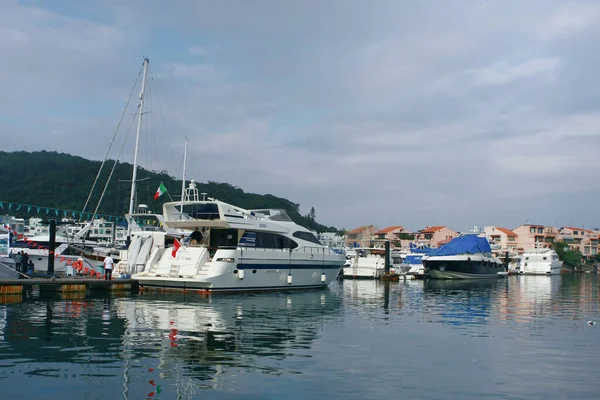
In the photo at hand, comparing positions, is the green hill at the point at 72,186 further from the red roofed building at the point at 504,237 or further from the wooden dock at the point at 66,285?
the red roofed building at the point at 504,237

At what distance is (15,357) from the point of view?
1150cm

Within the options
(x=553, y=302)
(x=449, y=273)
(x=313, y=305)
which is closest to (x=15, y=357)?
(x=313, y=305)

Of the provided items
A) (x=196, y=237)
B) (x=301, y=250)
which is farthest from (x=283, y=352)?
(x=301, y=250)

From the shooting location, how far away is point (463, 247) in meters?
59.7

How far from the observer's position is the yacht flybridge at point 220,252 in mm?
26703

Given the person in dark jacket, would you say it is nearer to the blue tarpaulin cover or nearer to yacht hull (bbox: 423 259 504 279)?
yacht hull (bbox: 423 259 504 279)

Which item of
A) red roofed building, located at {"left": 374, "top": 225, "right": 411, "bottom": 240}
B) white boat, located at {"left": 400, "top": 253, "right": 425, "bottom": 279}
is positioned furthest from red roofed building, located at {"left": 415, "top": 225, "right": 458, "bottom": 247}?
white boat, located at {"left": 400, "top": 253, "right": 425, "bottom": 279}

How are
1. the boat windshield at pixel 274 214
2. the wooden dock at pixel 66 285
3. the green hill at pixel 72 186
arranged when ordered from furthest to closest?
the green hill at pixel 72 186 < the boat windshield at pixel 274 214 < the wooden dock at pixel 66 285

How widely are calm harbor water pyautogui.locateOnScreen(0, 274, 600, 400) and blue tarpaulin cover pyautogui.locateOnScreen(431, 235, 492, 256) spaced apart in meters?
36.3

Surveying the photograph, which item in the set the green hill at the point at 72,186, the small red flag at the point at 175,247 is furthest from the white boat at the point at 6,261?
the green hill at the point at 72,186

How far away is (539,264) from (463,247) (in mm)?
27401

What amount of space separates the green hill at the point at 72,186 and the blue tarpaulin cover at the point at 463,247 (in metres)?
25.4

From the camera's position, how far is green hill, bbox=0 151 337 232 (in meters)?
76.9

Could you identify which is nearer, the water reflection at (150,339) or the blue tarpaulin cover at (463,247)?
the water reflection at (150,339)
